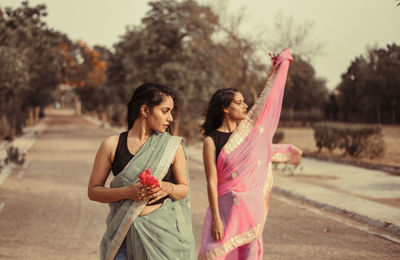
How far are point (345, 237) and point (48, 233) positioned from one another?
158 inches

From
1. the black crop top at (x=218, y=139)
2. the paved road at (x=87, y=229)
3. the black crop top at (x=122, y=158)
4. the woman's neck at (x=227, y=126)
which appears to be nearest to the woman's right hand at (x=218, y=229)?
the black crop top at (x=218, y=139)

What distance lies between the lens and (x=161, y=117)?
3.25 meters

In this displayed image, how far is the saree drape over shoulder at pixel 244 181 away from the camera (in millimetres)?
4137

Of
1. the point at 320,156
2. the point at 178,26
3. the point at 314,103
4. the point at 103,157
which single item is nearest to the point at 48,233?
the point at 103,157

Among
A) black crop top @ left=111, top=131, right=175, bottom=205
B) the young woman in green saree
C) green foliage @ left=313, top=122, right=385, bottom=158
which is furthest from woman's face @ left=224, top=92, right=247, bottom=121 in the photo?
green foliage @ left=313, top=122, right=385, bottom=158

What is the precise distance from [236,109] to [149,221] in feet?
4.89

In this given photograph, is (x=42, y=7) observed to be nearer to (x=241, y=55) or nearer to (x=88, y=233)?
(x=241, y=55)

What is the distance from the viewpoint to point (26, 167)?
1728cm

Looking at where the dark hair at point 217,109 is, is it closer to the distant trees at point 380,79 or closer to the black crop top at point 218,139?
the black crop top at point 218,139

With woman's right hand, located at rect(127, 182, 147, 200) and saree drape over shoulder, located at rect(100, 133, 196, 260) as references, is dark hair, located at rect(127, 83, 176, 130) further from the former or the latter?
woman's right hand, located at rect(127, 182, 147, 200)

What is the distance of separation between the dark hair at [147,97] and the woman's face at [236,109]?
1.13 m

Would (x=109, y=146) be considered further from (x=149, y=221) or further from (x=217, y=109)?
(x=217, y=109)

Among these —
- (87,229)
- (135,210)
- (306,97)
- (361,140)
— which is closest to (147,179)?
(135,210)

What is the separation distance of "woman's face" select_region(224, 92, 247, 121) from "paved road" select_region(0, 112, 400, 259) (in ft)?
8.62
